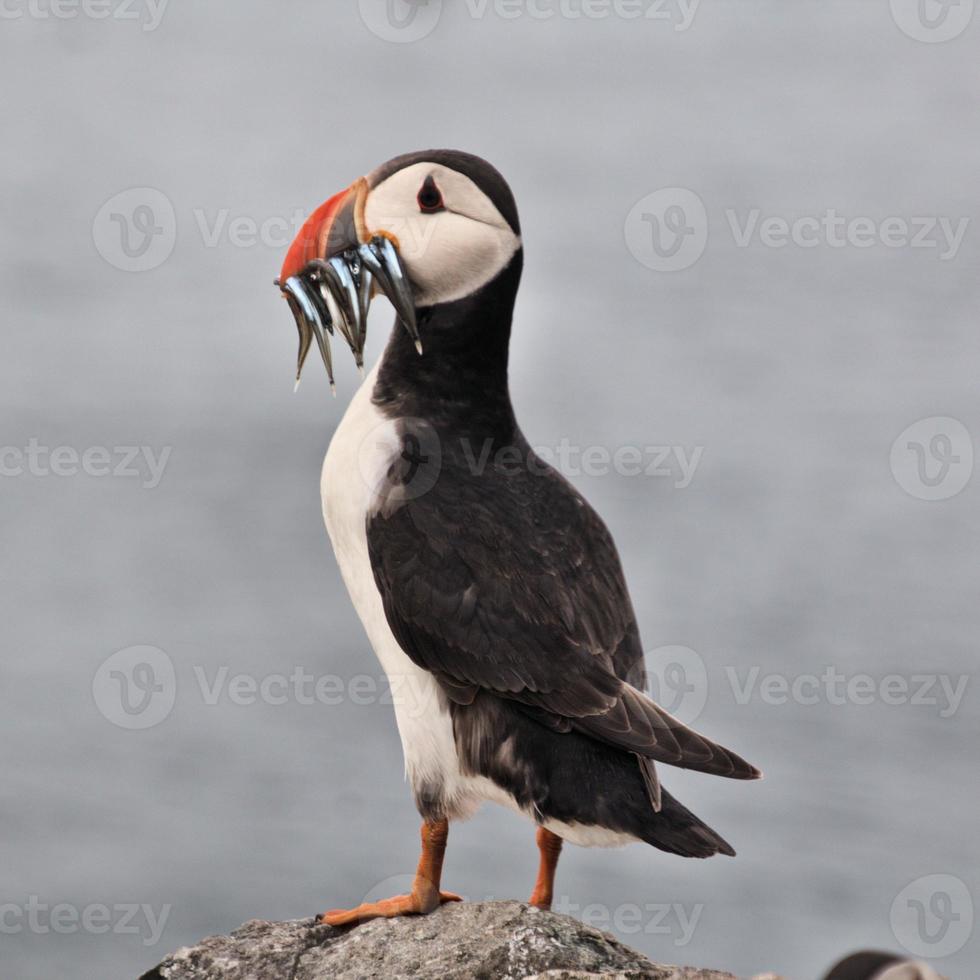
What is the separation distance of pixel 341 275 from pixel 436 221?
34 centimetres

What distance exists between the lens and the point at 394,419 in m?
5.48

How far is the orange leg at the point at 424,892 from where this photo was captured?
536cm

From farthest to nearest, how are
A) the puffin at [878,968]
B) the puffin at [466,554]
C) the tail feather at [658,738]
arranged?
the puffin at [466,554]
the tail feather at [658,738]
the puffin at [878,968]

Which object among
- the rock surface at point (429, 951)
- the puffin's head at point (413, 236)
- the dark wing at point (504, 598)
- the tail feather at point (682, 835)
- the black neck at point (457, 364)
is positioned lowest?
the rock surface at point (429, 951)

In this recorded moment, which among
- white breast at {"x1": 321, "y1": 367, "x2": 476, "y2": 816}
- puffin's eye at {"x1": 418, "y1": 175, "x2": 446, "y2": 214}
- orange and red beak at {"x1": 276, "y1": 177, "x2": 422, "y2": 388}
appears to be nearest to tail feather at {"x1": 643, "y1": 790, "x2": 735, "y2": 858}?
white breast at {"x1": 321, "y1": 367, "x2": 476, "y2": 816}

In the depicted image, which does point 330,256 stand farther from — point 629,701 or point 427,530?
point 629,701

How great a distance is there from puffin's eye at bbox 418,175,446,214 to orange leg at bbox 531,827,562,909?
6.46 ft

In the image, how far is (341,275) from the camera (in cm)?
542

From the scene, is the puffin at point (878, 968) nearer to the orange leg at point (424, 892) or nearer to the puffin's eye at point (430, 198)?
the orange leg at point (424, 892)

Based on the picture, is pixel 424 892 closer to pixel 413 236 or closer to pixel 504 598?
pixel 504 598

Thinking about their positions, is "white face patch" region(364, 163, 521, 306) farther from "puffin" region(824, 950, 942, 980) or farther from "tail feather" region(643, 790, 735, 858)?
"puffin" region(824, 950, 942, 980)

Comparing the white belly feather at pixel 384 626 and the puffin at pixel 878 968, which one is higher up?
the white belly feather at pixel 384 626

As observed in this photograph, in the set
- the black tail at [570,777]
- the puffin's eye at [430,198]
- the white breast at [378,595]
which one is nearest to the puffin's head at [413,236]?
the puffin's eye at [430,198]

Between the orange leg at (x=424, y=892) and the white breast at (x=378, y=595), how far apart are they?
4.3 inches
